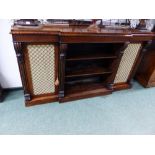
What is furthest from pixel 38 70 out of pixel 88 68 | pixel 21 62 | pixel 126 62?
pixel 126 62

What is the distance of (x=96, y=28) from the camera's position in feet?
4.71

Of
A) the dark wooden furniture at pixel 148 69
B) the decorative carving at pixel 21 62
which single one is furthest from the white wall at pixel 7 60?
the dark wooden furniture at pixel 148 69

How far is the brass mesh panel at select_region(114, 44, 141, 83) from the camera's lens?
175cm

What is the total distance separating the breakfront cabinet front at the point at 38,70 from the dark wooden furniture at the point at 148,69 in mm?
1215

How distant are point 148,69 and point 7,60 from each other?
1720 millimetres

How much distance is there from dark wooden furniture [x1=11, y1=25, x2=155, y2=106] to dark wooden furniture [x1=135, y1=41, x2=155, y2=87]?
0.80ft

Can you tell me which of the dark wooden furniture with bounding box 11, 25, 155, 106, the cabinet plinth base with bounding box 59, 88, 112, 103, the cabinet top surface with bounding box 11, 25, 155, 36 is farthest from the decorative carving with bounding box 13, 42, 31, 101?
the cabinet plinth base with bounding box 59, 88, 112, 103

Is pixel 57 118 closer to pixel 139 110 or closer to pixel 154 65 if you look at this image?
pixel 139 110

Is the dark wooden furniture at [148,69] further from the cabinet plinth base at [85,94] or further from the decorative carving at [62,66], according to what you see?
the decorative carving at [62,66]

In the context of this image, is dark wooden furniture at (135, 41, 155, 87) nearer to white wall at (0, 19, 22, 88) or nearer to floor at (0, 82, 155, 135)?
floor at (0, 82, 155, 135)

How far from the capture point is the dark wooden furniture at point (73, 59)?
4.31ft

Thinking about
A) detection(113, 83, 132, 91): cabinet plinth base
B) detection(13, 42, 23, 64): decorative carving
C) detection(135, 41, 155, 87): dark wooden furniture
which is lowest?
detection(113, 83, 132, 91): cabinet plinth base

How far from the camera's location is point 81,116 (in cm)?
167
